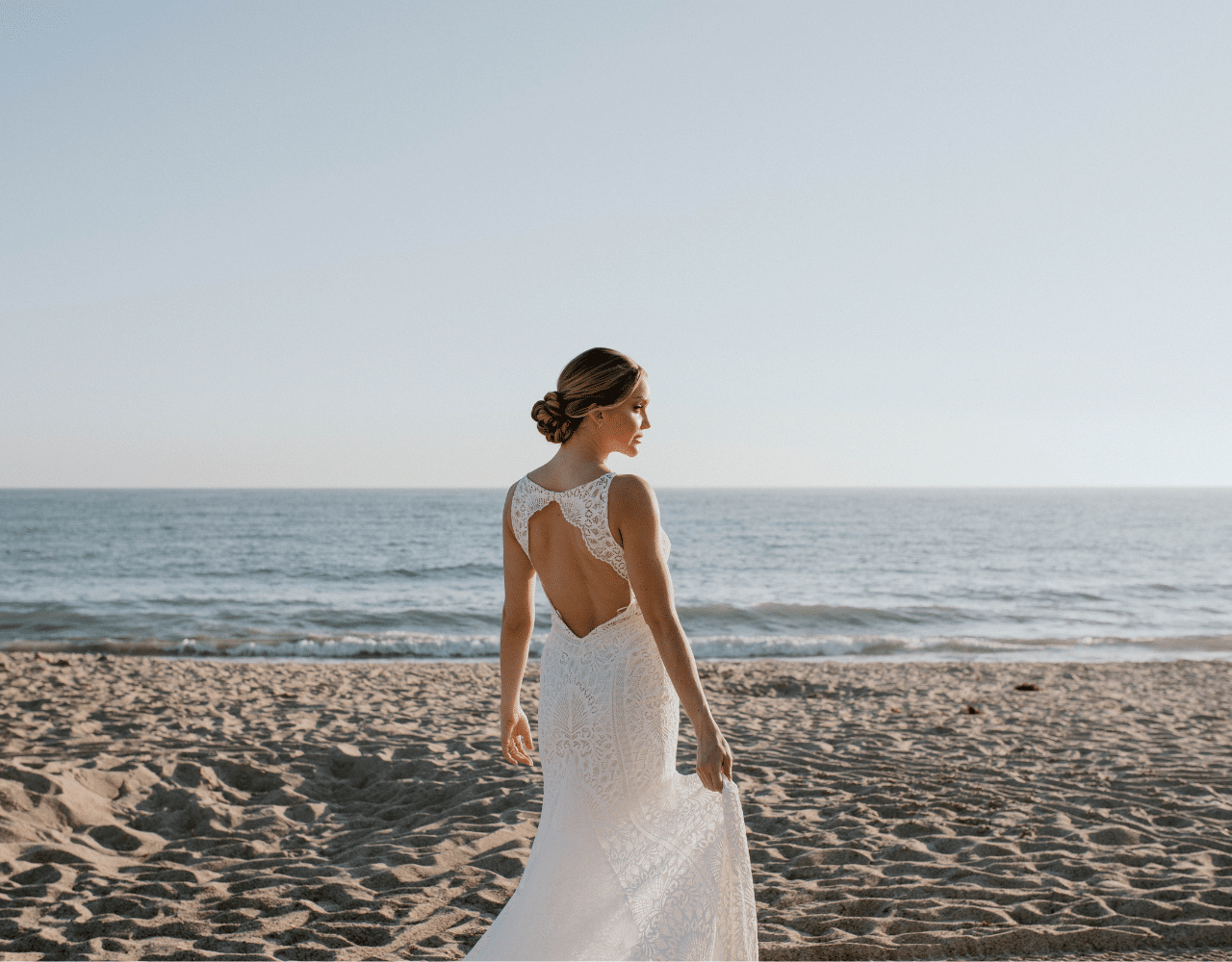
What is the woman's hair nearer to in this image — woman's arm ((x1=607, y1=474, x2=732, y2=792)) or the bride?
the bride

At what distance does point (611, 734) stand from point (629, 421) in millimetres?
866

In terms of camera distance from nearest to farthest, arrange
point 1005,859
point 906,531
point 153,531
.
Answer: point 1005,859 < point 153,531 < point 906,531

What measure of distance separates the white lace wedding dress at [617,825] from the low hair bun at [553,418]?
0.51 feet

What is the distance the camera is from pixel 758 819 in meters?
5.09

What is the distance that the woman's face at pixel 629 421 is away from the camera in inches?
91.1

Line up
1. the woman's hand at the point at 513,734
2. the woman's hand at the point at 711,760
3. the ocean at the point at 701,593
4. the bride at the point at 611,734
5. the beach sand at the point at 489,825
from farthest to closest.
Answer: the ocean at the point at 701,593
the beach sand at the point at 489,825
the woman's hand at the point at 513,734
the bride at the point at 611,734
the woman's hand at the point at 711,760

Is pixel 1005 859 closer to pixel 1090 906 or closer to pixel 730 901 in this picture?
pixel 1090 906

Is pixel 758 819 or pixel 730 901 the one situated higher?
pixel 730 901

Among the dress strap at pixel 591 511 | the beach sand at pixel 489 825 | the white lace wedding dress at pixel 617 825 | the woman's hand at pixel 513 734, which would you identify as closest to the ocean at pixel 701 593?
the beach sand at pixel 489 825

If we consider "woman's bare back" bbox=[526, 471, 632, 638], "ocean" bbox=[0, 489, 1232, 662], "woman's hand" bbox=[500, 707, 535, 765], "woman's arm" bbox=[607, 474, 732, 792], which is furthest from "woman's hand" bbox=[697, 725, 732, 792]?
"ocean" bbox=[0, 489, 1232, 662]

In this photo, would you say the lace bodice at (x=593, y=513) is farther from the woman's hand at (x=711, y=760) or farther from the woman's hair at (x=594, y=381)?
the woman's hand at (x=711, y=760)

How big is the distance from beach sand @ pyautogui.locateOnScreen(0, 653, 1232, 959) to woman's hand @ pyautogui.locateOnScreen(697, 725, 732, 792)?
187 centimetres

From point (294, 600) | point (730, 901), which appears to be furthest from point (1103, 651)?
point (294, 600)

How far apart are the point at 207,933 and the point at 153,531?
4827cm
